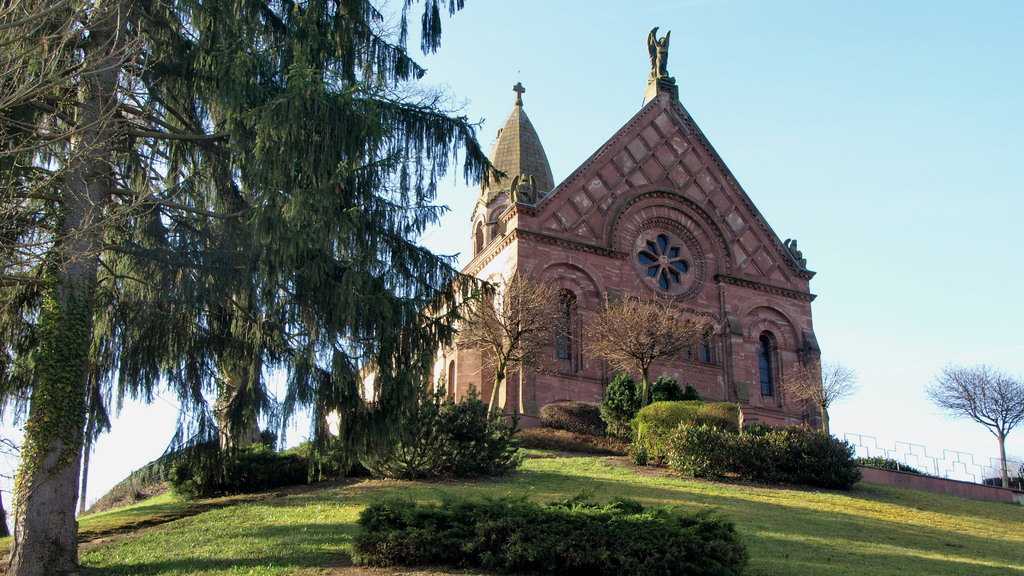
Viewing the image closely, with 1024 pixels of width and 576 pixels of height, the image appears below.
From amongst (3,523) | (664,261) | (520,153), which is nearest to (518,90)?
(520,153)

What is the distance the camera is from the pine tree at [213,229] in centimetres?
A: 1270

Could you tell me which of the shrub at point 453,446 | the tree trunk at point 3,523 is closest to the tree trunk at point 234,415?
the shrub at point 453,446

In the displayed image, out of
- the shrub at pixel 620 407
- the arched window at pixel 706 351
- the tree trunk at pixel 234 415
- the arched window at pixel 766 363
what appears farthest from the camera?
the arched window at pixel 766 363

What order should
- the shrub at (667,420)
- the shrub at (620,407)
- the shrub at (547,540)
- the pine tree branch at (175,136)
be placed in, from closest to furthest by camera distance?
the shrub at (547,540) < the pine tree branch at (175,136) < the shrub at (667,420) < the shrub at (620,407)

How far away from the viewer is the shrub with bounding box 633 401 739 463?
24.7 meters

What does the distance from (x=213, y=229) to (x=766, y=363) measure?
28220 mm

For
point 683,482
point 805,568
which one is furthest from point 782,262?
point 805,568

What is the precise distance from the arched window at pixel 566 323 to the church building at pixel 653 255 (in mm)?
52

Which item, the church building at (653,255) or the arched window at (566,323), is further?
the church building at (653,255)

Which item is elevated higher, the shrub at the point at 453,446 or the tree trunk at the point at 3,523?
the shrub at the point at 453,446

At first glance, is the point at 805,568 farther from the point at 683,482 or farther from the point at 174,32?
the point at 174,32

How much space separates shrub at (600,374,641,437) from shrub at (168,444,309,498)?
37.1 feet

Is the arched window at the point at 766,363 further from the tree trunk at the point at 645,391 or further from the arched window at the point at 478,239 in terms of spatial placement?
the arched window at the point at 478,239

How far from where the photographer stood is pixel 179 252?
1371cm
